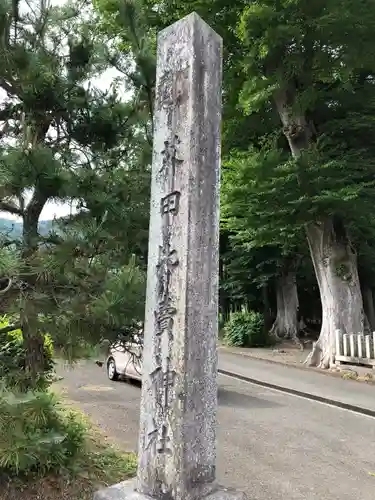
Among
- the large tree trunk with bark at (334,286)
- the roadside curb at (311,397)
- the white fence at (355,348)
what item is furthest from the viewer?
the large tree trunk with bark at (334,286)

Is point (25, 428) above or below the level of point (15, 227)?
below

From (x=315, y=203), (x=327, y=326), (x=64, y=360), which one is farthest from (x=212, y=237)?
(x=327, y=326)

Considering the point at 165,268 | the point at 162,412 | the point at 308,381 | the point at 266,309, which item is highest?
the point at 266,309

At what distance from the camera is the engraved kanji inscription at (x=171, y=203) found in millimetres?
2818

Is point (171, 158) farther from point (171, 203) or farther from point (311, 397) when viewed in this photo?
point (311, 397)

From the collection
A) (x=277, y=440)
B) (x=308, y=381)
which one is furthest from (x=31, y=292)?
(x=308, y=381)

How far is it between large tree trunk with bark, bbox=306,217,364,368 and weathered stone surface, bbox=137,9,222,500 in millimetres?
10165

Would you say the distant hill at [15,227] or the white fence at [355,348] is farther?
the white fence at [355,348]

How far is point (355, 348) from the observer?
11445mm

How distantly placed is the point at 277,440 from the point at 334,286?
7.17m

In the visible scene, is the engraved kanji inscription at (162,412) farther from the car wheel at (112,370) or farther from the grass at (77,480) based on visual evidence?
the car wheel at (112,370)

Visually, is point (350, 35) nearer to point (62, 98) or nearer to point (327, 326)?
A: point (327, 326)

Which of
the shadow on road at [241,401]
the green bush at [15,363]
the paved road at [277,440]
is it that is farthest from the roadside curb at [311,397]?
the green bush at [15,363]

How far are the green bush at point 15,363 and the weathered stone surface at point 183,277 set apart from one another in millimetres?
1307
